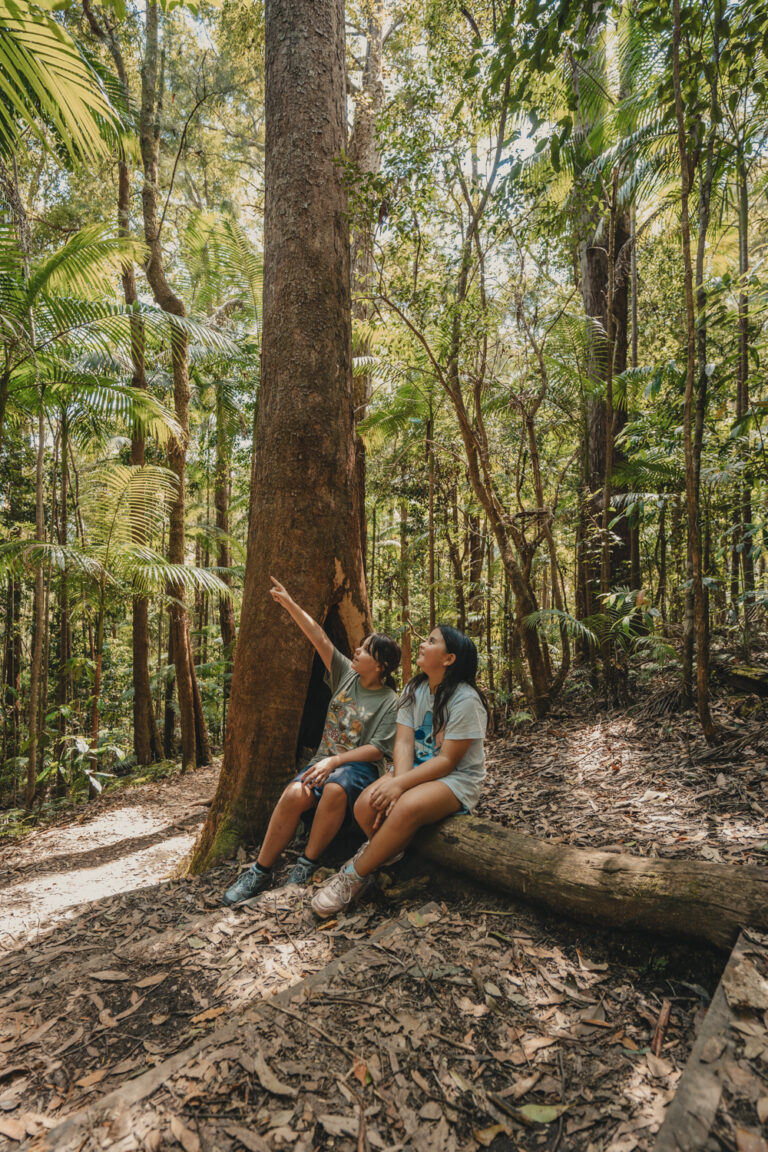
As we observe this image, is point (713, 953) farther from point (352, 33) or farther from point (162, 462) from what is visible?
point (352, 33)

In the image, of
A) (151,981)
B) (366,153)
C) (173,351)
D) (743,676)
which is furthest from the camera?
(366,153)

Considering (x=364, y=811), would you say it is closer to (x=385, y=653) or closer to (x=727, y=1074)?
(x=385, y=653)

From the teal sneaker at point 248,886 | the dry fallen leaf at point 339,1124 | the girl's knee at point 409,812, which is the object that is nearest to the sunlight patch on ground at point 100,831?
the teal sneaker at point 248,886

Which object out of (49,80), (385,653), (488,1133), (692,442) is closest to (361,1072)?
(488,1133)

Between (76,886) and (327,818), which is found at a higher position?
(327,818)

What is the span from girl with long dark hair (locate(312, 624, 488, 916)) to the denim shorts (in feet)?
0.54

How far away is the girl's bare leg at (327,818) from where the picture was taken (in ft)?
10.1

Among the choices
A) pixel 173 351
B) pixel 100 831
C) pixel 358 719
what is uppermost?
pixel 173 351

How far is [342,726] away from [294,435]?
6.02 ft

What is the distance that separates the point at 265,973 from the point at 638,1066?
1385 millimetres

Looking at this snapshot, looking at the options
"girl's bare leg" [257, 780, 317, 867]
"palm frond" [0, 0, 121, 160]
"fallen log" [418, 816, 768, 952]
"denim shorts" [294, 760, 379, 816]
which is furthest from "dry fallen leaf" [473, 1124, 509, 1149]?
"palm frond" [0, 0, 121, 160]

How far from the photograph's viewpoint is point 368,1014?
6.19ft

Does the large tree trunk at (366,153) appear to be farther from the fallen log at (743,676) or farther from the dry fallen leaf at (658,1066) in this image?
the dry fallen leaf at (658,1066)

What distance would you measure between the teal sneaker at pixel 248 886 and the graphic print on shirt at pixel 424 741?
1.00 meters
